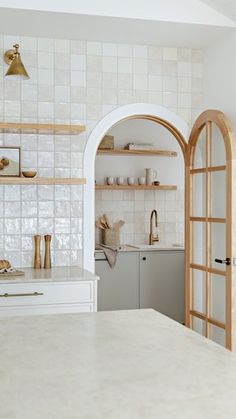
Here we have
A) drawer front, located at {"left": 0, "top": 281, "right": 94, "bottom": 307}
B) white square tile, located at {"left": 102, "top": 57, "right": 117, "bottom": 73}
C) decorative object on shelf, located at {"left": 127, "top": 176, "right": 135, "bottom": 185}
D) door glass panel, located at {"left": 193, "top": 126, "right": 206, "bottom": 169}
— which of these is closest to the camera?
drawer front, located at {"left": 0, "top": 281, "right": 94, "bottom": 307}

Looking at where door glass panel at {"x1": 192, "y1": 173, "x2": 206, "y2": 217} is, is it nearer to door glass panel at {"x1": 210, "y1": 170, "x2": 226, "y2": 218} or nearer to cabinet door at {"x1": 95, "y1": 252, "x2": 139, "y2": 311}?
door glass panel at {"x1": 210, "y1": 170, "x2": 226, "y2": 218}

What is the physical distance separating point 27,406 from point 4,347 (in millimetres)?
548

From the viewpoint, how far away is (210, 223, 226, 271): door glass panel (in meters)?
4.28

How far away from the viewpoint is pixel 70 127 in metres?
4.23

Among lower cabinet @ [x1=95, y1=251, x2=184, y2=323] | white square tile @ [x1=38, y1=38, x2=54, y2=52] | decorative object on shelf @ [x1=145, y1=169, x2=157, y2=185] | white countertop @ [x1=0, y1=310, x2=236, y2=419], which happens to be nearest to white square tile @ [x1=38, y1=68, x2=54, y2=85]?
white square tile @ [x1=38, y1=38, x2=54, y2=52]

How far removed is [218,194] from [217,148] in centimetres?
36

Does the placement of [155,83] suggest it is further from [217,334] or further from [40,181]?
[217,334]

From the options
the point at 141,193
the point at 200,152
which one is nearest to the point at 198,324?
the point at 200,152

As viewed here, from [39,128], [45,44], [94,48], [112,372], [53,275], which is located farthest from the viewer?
[94,48]

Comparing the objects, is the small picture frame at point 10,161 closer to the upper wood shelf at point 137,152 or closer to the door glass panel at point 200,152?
the door glass panel at point 200,152

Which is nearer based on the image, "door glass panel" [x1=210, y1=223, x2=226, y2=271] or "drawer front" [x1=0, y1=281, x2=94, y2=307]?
"drawer front" [x1=0, y1=281, x2=94, y2=307]

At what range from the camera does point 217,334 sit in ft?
14.3

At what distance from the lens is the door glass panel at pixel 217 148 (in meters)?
4.34

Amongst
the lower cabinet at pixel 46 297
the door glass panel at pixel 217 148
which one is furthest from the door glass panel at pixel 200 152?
the lower cabinet at pixel 46 297
